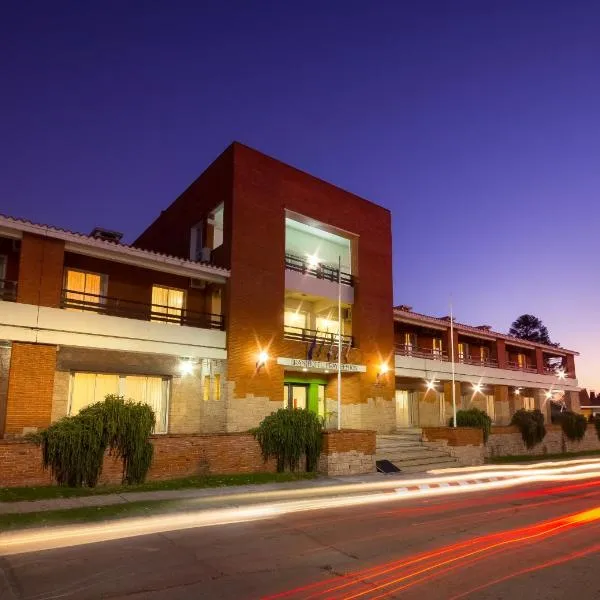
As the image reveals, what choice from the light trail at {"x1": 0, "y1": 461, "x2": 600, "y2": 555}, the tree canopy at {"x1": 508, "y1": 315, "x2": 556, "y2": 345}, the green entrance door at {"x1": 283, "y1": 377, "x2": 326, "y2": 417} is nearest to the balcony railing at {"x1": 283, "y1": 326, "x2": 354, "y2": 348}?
the green entrance door at {"x1": 283, "y1": 377, "x2": 326, "y2": 417}

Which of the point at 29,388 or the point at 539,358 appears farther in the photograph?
the point at 539,358

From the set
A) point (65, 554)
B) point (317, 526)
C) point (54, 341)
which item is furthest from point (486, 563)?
point (54, 341)

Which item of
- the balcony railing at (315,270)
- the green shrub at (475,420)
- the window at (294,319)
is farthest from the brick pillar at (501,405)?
the window at (294,319)

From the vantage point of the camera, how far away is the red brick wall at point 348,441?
1692 cm

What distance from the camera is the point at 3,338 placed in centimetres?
1537

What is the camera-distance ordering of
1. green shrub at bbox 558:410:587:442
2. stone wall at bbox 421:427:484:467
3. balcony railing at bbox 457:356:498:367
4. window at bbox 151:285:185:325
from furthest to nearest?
1. balcony railing at bbox 457:356:498:367
2. green shrub at bbox 558:410:587:442
3. window at bbox 151:285:185:325
4. stone wall at bbox 421:427:484:467

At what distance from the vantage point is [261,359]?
21.1 m

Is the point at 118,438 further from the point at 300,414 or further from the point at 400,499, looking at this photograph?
the point at 400,499

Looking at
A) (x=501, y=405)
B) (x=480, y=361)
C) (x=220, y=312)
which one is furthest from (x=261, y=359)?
(x=501, y=405)

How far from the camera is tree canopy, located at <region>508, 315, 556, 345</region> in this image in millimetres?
72500

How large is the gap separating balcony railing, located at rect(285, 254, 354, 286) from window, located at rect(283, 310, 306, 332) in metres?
2.06

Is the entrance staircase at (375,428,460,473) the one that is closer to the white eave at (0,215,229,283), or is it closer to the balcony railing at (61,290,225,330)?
the balcony railing at (61,290,225,330)

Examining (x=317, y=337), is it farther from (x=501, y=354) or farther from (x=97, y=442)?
(x=501, y=354)

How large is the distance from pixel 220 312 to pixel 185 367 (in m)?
2.78
